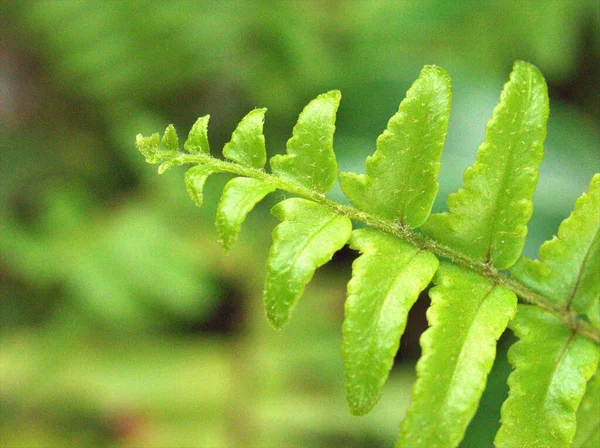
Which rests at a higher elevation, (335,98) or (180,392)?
(335,98)

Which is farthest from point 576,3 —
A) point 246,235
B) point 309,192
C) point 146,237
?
point 309,192

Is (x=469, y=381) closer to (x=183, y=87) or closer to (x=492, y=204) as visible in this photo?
(x=492, y=204)

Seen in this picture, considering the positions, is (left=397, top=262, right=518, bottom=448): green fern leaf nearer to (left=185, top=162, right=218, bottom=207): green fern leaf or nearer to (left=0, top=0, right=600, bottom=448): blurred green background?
(left=185, top=162, right=218, bottom=207): green fern leaf

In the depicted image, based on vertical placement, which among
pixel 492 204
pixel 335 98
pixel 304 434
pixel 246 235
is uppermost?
pixel 335 98

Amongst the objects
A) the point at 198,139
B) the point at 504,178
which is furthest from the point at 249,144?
the point at 504,178

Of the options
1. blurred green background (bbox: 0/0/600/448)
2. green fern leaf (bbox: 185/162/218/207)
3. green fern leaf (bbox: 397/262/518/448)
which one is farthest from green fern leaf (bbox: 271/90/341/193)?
blurred green background (bbox: 0/0/600/448)

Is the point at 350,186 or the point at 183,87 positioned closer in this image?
the point at 350,186
